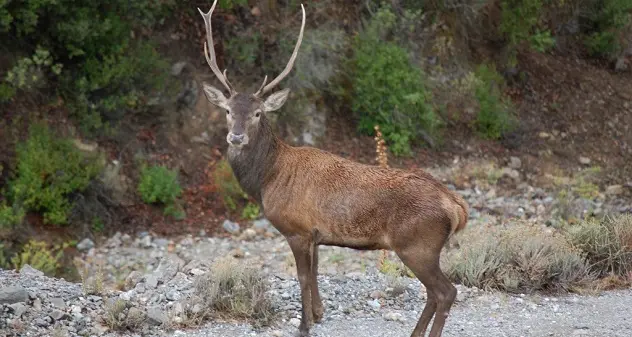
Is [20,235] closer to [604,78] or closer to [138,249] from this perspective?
[138,249]

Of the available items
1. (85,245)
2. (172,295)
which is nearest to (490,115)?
(85,245)

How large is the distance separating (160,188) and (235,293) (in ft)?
19.6

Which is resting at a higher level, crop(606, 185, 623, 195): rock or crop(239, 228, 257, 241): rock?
crop(606, 185, 623, 195): rock

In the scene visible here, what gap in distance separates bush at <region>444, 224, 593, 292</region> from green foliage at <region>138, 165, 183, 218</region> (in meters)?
5.60

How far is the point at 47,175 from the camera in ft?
44.0

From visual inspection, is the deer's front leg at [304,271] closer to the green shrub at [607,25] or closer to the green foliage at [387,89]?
the green foliage at [387,89]

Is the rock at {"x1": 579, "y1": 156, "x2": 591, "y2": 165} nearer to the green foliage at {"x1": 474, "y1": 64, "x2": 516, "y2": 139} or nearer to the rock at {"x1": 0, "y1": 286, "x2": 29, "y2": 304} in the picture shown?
the green foliage at {"x1": 474, "y1": 64, "x2": 516, "y2": 139}

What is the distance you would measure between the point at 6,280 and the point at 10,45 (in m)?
6.20

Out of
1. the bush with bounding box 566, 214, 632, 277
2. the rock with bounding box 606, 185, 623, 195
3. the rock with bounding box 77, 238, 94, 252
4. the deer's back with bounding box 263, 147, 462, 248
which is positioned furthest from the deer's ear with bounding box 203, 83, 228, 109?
the rock with bounding box 606, 185, 623, 195

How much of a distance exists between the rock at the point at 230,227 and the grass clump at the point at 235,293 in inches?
210

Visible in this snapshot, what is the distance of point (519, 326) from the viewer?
28.4ft

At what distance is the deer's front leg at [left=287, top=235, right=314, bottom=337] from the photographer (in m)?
8.13

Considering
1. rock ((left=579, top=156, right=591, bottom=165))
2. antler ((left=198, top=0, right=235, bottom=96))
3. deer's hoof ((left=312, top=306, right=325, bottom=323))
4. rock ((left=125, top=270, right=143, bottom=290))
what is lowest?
rock ((left=579, top=156, right=591, bottom=165))

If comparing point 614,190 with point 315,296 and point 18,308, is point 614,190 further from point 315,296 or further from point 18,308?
point 18,308
